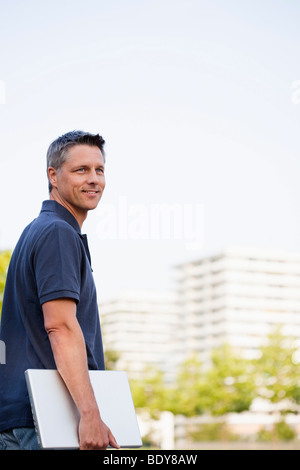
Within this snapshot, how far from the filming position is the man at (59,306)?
1.60 m

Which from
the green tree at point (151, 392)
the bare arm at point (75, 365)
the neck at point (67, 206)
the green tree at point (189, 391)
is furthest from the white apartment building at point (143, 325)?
the bare arm at point (75, 365)

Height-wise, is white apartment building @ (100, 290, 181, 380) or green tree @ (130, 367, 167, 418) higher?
green tree @ (130, 367, 167, 418)

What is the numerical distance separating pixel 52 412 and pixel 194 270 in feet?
330

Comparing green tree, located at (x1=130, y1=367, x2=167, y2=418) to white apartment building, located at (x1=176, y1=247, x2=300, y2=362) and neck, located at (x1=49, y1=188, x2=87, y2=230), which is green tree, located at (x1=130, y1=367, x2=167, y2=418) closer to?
neck, located at (x1=49, y1=188, x2=87, y2=230)

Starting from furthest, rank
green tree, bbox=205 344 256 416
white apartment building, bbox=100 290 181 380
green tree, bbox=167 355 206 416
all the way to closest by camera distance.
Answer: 1. white apartment building, bbox=100 290 181 380
2. green tree, bbox=167 355 206 416
3. green tree, bbox=205 344 256 416

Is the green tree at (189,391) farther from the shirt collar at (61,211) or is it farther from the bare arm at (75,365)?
the bare arm at (75,365)

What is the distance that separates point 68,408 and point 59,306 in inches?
8.9

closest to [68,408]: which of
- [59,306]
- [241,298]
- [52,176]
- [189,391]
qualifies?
[59,306]

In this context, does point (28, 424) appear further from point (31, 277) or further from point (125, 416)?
point (31, 277)

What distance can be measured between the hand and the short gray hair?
669 millimetres

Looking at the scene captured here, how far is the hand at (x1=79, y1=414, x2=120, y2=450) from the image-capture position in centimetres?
155

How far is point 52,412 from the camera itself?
156 centimetres

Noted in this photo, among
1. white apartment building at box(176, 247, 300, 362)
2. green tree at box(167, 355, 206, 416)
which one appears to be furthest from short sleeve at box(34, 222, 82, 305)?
white apartment building at box(176, 247, 300, 362)

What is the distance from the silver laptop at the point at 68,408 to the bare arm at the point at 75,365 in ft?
0.10
